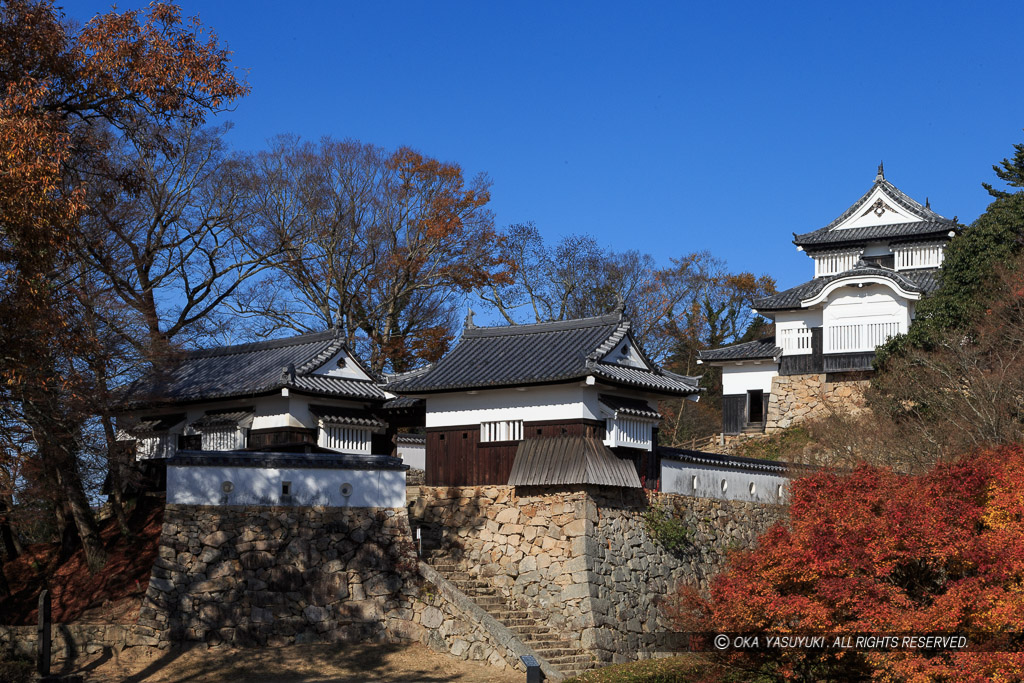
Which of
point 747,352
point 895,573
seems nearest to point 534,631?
point 895,573

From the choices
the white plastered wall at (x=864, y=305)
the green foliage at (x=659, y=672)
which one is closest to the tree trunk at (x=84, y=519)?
the green foliage at (x=659, y=672)

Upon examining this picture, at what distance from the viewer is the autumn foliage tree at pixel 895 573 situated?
14.8m

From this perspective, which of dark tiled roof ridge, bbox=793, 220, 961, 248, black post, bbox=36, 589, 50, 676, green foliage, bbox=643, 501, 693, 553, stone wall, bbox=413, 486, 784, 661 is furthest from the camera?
dark tiled roof ridge, bbox=793, 220, 961, 248

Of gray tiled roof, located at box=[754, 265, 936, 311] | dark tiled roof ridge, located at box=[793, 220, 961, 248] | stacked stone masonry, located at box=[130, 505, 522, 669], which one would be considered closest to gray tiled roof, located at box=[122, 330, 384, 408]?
stacked stone masonry, located at box=[130, 505, 522, 669]

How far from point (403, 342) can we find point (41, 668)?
21.4 meters

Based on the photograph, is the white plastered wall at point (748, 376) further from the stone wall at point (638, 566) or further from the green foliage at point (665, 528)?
the green foliage at point (665, 528)

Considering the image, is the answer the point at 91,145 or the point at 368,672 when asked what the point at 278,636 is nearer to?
the point at 368,672

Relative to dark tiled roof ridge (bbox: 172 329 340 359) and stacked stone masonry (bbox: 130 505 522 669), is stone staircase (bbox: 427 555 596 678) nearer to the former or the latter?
stacked stone masonry (bbox: 130 505 522 669)

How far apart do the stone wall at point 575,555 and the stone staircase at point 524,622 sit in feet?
0.72

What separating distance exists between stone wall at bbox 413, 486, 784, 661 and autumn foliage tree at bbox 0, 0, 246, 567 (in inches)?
361

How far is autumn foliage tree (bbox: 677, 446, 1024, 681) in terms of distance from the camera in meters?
14.8

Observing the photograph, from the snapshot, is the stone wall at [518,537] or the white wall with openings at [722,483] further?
the white wall with openings at [722,483]

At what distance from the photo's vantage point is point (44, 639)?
719 inches

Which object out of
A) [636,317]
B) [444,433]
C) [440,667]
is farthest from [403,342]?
[440,667]
